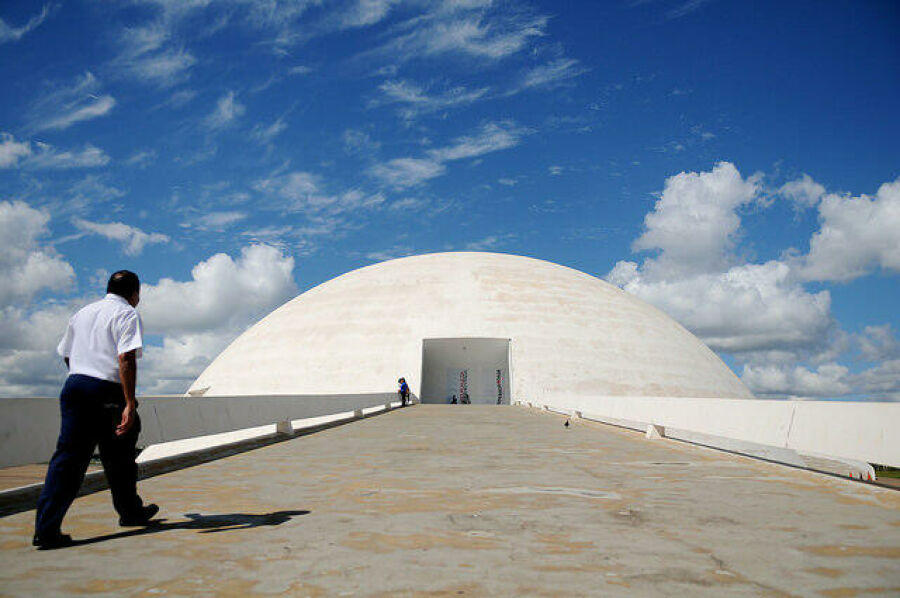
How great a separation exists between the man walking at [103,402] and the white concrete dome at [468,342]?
1199 inches

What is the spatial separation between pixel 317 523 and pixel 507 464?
4.21 metres

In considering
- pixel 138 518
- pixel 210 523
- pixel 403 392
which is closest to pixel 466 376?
pixel 403 392

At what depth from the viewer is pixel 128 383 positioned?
15.4ft

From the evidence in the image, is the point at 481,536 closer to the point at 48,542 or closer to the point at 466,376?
the point at 48,542

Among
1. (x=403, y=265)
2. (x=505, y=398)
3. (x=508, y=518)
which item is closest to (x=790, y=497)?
(x=508, y=518)

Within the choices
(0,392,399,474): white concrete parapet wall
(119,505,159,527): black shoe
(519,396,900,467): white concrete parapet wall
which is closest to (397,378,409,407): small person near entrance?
(0,392,399,474): white concrete parapet wall

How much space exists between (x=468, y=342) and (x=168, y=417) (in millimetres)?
29828

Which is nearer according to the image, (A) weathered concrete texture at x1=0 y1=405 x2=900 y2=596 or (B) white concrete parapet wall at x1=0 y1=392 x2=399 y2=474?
(A) weathered concrete texture at x1=0 y1=405 x2=900 y2=596

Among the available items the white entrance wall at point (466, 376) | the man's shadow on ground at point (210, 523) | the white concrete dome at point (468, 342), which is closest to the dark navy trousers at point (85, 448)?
the man's shadow on ground at point (210, 523)

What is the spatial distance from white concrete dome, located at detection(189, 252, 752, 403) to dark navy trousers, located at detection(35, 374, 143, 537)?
30.5m

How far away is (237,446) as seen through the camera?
1140 cm

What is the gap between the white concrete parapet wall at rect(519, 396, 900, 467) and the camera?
6838mm

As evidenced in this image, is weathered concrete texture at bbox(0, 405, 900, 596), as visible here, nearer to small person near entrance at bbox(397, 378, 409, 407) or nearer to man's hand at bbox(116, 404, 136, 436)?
man's hand at bbox(116, 404, 136, 436)

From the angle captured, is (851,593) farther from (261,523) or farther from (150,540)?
(150,540)
